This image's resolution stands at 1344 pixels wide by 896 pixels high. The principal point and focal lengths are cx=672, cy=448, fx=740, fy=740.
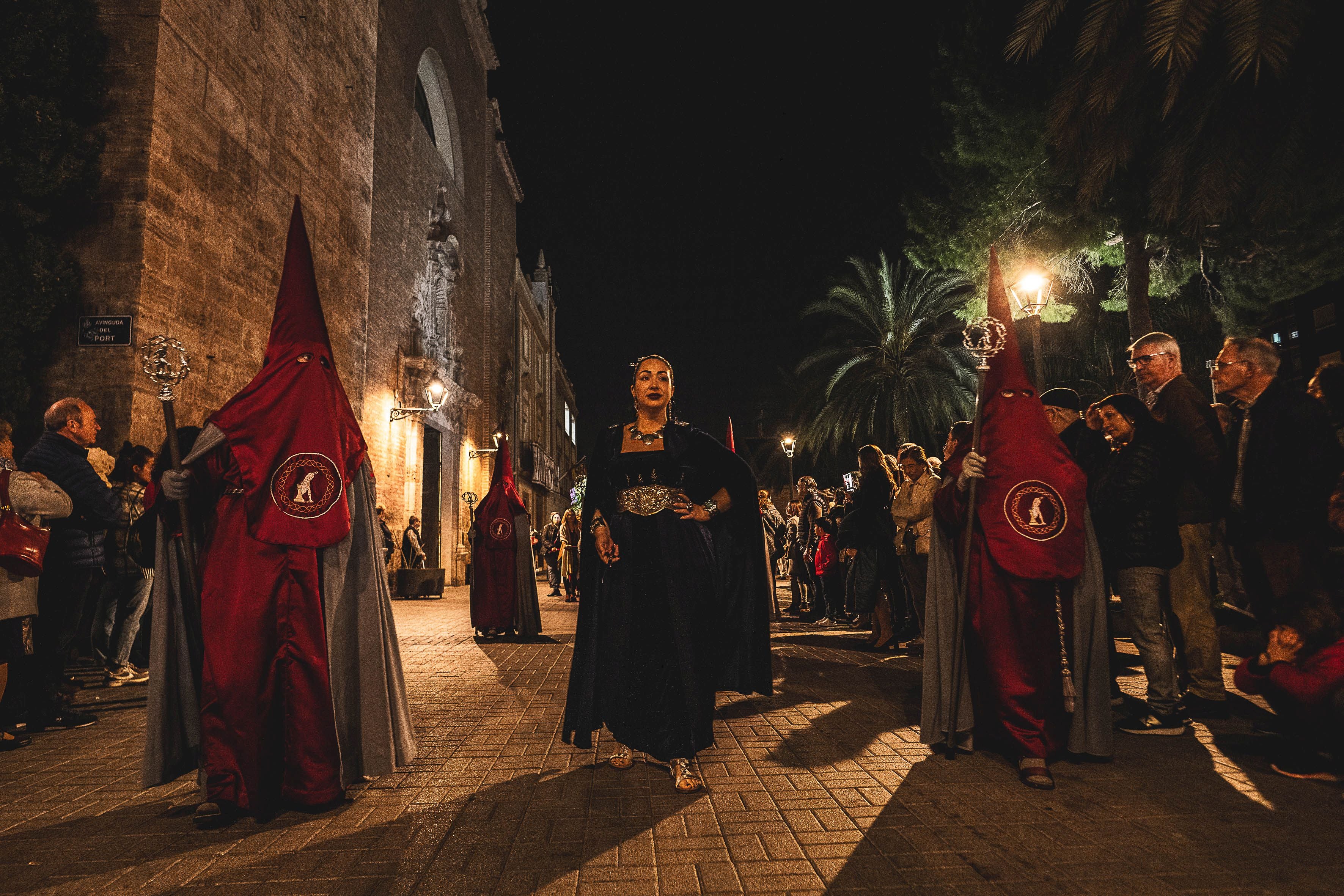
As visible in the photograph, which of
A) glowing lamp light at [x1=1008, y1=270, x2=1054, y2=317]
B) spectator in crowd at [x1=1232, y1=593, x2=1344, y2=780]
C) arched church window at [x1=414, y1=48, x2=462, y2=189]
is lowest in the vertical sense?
spectator in crowd at [x1=1232, y1=593, x2=1344, y2=780]

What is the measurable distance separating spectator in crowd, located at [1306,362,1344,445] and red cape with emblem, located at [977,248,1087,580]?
2544 mm

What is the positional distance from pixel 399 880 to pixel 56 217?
9393mm

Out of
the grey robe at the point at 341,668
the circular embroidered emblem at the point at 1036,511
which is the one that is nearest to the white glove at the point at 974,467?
the circular embroidered emblem at the point at 1036,511

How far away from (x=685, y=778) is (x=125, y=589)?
622 cm

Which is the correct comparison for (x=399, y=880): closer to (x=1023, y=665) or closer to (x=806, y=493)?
(x=1023, y=665)

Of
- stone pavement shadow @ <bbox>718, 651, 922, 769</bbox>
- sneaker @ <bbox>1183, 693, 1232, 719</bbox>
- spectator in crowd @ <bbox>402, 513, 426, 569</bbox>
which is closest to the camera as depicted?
stone pavement shadow @ <bbox>718, 651, 922, 769</bbox>

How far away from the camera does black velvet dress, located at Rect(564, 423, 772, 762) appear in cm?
387

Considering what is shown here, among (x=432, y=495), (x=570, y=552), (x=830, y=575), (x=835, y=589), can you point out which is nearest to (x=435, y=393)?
(x=570, y=552)

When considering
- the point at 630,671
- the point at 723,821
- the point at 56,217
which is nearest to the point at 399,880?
the point at 723,821

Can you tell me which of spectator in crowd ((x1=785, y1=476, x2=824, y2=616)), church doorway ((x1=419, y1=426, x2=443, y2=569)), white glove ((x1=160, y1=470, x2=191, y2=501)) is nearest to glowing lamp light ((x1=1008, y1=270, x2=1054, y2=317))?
spectator in crowd ((x1=785, y1=476, x2=824, y2=616))

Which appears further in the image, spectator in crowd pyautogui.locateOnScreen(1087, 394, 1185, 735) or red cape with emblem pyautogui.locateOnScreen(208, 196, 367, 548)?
spectator in crowd pyautogui.locateOnScreen(1087, 394, 1185, 735)

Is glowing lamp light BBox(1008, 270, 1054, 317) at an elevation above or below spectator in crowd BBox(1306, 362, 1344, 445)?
above

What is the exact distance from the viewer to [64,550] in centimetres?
532

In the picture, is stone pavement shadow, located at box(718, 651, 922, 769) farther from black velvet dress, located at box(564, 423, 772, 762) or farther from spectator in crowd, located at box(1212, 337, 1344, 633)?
spectator in crowd, located at box(1212, 337, 1344, 633)
